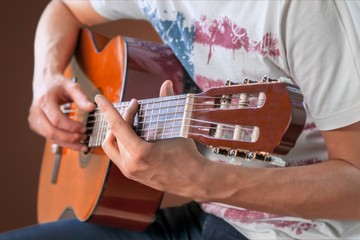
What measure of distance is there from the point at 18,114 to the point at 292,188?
1.30 metres

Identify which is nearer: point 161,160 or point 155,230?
point 161,160

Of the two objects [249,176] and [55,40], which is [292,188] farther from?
[55,40]

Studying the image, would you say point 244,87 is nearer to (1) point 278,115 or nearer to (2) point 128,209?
(1) point 278,115

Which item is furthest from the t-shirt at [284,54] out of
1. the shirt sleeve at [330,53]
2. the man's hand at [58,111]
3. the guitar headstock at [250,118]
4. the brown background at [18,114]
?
the brown background at [18,114]

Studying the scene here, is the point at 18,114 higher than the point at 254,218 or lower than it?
lower

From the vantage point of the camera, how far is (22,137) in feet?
6.12

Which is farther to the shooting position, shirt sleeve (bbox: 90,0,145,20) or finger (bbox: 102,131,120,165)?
shirt sleeve (bbox: 90,0,145,20)

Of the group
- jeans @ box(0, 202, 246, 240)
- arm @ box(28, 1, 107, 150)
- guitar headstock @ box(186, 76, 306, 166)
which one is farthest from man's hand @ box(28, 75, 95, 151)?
guitar headstock @ box(186, 76, 306, 166)

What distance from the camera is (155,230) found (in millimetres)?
1127

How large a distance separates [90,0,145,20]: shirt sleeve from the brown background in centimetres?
58

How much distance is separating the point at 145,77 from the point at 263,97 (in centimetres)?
44

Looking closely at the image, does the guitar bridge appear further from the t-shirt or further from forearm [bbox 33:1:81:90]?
forearm [bbox 33:1:81:90]

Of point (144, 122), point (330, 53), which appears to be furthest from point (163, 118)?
point (330, 53)

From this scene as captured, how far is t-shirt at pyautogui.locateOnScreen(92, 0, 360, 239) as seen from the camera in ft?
2.45
